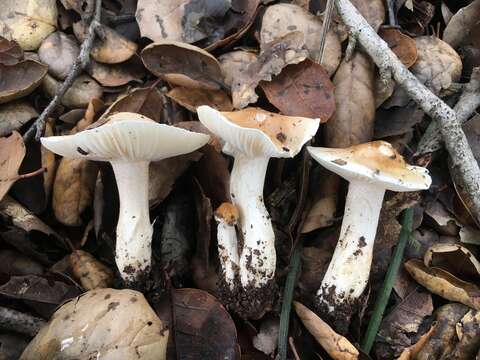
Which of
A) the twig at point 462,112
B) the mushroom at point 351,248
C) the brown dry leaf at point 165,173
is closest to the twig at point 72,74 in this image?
the brown dry leaf at point 165,173

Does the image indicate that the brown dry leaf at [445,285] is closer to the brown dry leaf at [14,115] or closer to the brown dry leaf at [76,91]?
the brown dry leaf at [76,91]

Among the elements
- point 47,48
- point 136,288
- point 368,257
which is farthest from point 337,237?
point 47,48

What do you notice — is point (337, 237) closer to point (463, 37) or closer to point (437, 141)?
point (437, 141)

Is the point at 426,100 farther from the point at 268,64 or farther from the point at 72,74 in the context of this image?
the point at 72,74

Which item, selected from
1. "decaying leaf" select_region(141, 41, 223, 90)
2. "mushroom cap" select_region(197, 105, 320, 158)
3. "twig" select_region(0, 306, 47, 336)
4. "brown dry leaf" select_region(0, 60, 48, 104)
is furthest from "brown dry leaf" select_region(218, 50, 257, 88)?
"twig" select_region(0, 306, 47, 336)

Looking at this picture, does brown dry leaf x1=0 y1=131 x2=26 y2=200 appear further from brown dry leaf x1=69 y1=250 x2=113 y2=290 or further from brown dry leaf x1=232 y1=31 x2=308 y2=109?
brown dry leaf x1=232 y1=31 x2=308 y2=109

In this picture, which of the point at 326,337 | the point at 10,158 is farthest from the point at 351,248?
the point at 10,158
